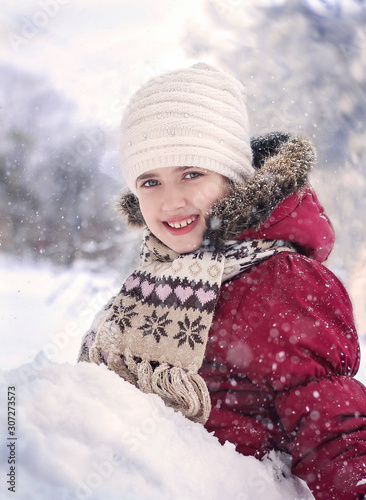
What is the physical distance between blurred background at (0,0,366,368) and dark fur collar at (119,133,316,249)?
24cm

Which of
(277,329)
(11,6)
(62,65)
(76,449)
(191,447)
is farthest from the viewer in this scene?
(62,65)

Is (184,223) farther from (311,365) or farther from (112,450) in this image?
(112,450)

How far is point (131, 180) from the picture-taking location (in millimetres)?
997

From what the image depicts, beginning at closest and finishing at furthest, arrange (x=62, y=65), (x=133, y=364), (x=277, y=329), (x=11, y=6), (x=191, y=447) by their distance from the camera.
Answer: (x=191, y=447), (x=277, y=329), (x=133, y=364), (x=11, y=6), (x=62, y=65)

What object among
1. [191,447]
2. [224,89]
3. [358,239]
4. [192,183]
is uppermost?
[224,89]

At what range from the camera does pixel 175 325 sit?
2.64ft

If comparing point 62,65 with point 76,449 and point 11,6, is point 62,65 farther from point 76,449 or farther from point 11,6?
point 76,449

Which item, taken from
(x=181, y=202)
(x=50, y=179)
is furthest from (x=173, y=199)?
(x=50, y=179)

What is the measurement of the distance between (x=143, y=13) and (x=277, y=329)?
77 centimetres

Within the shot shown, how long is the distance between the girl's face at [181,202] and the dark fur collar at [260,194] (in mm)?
57

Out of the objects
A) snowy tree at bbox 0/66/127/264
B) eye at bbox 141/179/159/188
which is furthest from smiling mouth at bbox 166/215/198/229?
snowy tree at bbox 0/66/127/264

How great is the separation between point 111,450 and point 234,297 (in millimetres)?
378

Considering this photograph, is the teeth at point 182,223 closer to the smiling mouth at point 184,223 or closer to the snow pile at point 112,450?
the smiling mouth at point 184,223

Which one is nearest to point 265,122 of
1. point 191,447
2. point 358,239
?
point 358,239
